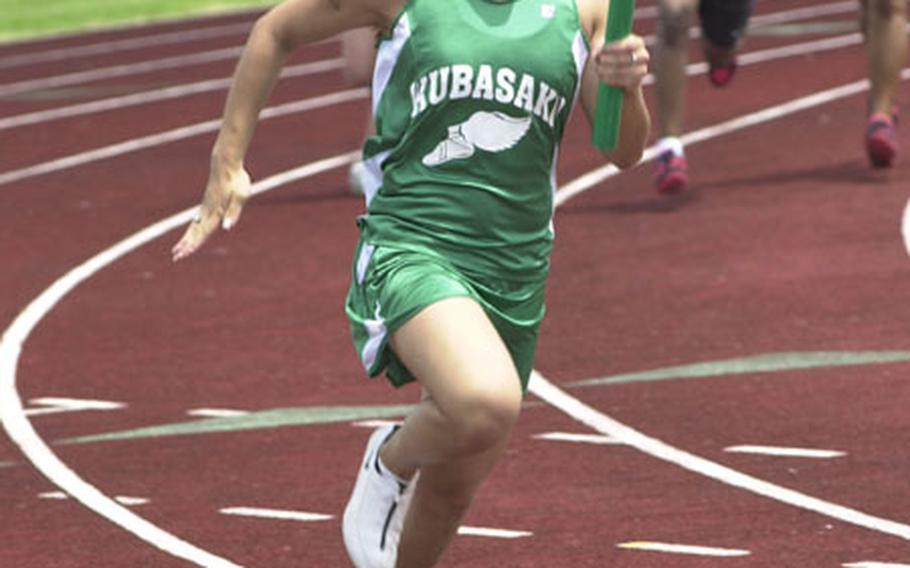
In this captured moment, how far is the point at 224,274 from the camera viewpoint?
43.0ft

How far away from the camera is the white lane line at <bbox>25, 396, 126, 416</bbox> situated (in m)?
10.1

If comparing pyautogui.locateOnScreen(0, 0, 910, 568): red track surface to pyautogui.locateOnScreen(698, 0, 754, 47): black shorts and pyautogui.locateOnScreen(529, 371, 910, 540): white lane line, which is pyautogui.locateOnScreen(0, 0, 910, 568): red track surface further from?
pyautogui.locateOnScreen(698, 0, 754, 47): black shorts

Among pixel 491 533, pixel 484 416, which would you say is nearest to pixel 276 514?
pixel 491 533

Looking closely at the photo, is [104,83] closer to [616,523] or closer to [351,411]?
Result: [351,411]

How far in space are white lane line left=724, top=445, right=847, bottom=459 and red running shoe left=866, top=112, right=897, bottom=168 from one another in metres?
5.96

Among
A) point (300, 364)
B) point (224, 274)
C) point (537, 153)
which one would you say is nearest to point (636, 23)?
point (224, 274)

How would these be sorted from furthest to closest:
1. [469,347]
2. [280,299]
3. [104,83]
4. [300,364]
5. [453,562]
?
[104,83] → [280,299] → [300,364] → [453,562] → [469,347]

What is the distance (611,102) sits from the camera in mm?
6129

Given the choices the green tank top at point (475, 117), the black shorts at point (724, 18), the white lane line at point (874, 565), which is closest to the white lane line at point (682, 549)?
the white lane line at point (874, 565)

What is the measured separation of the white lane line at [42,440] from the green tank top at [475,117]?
1.56 metres

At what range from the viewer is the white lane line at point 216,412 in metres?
9.89

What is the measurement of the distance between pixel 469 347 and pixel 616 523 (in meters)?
1.92

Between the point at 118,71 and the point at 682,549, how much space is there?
1697 cm

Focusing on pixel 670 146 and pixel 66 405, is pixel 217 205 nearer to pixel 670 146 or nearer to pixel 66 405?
pixel 66 405
